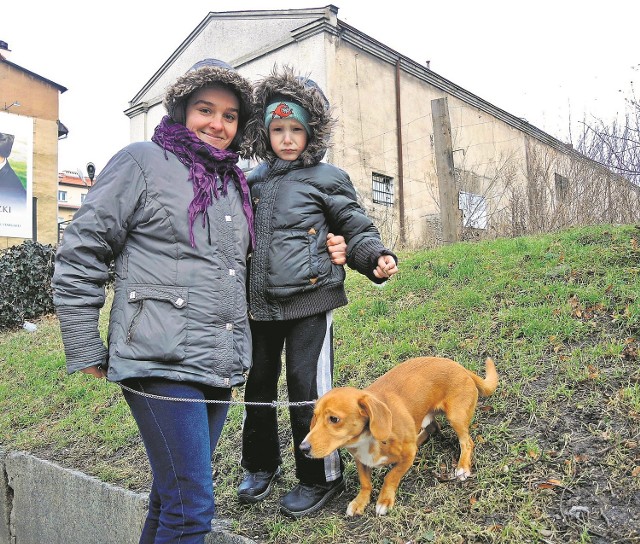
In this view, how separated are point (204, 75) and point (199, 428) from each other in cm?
155

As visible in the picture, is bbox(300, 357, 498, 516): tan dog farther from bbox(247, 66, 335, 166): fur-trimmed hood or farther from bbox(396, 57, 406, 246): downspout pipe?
bbox(396, 57, 406, 246): downspout pipe

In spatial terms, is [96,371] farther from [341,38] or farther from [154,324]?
[341,38]

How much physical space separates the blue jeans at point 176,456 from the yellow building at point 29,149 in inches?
934

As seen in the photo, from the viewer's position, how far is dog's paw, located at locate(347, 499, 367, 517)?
287 centimetres

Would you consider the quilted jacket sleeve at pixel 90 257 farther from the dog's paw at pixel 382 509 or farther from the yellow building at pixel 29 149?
the yellow building at pixel 29 149

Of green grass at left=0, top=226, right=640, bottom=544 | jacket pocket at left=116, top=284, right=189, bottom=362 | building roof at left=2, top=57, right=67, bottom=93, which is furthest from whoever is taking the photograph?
building roof at left=2, top=57, right=67, bottom=93

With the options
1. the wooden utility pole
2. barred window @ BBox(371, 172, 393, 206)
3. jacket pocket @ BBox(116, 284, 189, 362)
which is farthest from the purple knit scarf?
barred window @ BBox(371, 172, 393, 206)

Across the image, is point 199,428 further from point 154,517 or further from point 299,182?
point 299,182

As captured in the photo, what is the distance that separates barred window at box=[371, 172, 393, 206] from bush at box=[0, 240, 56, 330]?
26.9 ft

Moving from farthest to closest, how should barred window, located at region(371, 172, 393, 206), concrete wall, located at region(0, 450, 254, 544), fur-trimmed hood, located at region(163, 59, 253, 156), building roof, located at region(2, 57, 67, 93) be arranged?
building roof, located at region(2, 57, 67, 93), barred window, located at region(371, 172, 393, 206), concrete wall, located at region(0, 450, 254, 544), fur-trimmed hood, located at region(163, 59, 253, 156)

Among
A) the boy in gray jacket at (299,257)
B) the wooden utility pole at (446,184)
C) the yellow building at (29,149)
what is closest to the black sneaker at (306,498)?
the boy in gray jacket at (299,257)

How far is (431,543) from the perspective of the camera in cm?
256

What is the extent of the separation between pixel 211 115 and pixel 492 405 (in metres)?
2.36

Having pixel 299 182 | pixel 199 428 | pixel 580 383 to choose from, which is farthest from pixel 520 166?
pixel 199 428
